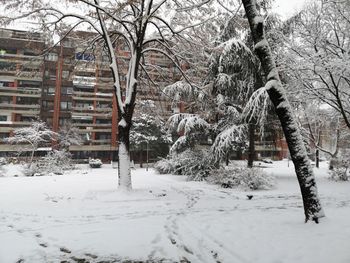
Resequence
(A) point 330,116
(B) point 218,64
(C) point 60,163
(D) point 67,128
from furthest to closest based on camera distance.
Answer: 1. (D) point 67,128
2. (C) point 60,163
3. (B) point 218,64
4. (A) point 330,116

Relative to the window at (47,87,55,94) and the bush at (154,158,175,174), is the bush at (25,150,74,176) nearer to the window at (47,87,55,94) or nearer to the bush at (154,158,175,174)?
the bush at (154,158,175,174)

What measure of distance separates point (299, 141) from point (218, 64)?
42.6ft

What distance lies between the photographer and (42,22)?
41.3 feet

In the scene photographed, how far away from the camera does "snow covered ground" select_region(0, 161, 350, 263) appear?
5.05 meters

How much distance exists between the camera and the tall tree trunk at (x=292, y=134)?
6.57 metres

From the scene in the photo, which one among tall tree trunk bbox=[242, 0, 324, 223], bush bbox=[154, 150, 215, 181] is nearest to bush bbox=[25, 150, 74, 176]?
bush bbox=[154, 150, 215, 181]

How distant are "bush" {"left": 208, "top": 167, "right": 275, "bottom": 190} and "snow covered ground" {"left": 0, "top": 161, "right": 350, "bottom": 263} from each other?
10.5 feet

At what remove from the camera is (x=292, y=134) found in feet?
21.8

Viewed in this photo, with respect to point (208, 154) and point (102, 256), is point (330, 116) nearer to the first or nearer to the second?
point (208, 154)

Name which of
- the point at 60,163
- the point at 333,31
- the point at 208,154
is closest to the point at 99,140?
the point at 60,163

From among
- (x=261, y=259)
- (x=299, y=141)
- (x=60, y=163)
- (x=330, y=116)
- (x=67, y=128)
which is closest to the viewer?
(x=261, y=259)

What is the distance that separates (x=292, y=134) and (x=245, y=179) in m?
8.60

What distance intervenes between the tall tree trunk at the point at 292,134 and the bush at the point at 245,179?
7846 millimetres

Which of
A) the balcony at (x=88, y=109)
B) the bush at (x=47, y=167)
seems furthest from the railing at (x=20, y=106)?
the bush at (x=47, y=167)
